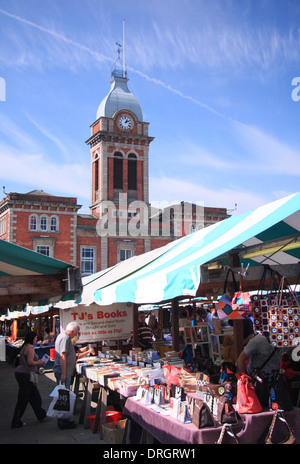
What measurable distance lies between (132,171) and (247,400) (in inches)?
1575

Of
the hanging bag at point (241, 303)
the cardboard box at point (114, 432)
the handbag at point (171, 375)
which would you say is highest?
the hanging bag at point (241, 303)

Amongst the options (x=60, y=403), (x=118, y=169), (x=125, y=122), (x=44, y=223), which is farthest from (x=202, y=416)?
(x=125, y=122)

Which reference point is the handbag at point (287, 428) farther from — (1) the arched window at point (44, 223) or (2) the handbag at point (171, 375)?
(1) the arched window at point (44, 223)

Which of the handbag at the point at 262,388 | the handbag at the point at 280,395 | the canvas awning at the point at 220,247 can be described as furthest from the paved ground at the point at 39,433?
the handbag at the point at 280,395

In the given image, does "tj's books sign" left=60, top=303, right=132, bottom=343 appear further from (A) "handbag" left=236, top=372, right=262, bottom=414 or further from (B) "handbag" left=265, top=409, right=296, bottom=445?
(B) "handbag" left=265, top=409, right=296, bottom=445

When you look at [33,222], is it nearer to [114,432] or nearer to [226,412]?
[114,432]

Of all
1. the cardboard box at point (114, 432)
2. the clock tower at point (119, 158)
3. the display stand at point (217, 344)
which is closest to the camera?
the cardboard box at point (114, 432)

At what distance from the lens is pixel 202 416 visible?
4031 millimetres

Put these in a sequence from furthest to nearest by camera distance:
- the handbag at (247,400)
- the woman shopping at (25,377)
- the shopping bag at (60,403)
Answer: the woman shopping at (25,377) → the shopping bag at (60,403) → the handbag at (247,400)

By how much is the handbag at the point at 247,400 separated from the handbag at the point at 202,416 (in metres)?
0.38

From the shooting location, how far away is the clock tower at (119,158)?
41.7 metres
